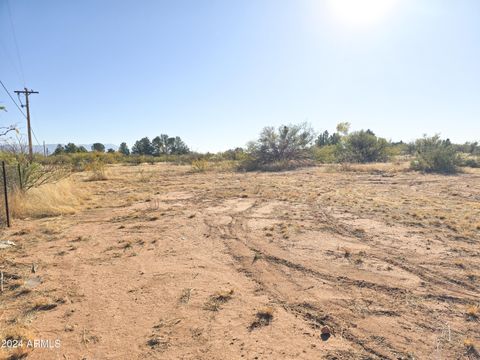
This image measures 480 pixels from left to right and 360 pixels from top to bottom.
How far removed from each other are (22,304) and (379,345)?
12.8ft

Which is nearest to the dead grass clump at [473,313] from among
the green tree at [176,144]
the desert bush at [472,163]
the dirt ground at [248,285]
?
the dirt ground at [248,285]

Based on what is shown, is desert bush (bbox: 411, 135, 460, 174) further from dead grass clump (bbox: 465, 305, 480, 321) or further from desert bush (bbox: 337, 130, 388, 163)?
dead grass clump (bbox: 465, 305, 480, 321)

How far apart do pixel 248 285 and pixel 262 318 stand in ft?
2.57

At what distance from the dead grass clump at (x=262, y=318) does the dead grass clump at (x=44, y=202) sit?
693 centimetres

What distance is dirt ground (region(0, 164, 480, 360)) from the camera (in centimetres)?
293

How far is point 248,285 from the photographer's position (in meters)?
4.07

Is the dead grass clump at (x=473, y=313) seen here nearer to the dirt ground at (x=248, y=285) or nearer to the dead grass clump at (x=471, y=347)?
the dirt ground at (x=248, y=285)

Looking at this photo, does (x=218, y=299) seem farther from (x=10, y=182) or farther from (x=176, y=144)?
(x=176, y=144)

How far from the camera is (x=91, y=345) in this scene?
2918 millimetres

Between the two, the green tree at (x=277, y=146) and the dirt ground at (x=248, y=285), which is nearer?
the dirt ground at (x=248, y=285)

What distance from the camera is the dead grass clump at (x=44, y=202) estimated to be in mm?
7867

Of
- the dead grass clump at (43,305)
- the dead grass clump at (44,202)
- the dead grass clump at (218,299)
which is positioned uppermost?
the dead grass clump at (44,202)

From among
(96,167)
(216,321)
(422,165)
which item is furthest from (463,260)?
(96,167)

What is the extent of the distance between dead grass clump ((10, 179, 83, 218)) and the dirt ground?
0.47m
